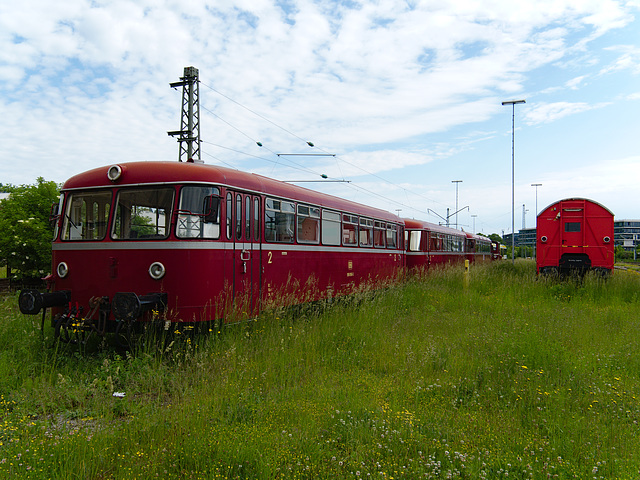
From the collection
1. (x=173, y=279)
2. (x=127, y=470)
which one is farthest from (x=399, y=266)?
(x=127, y=470)

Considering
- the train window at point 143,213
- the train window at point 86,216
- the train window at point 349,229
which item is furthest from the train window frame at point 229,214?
the train window at point 349,229

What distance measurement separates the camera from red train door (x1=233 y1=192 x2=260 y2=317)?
7.55m

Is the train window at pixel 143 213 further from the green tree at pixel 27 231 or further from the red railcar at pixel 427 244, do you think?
the red railcar at pixel 427 244

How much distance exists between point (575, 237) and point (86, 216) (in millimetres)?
14849

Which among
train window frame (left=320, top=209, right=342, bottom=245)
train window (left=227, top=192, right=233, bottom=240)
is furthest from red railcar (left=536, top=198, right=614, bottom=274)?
train window (left=227, top=192, right=233, bottom=240)

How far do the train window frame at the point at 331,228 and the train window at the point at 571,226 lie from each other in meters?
8.84

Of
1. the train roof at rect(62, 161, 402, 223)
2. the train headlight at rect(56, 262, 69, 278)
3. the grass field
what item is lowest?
the grass field

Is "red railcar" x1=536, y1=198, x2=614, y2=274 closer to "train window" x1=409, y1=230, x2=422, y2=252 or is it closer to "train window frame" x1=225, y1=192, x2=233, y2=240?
"train window" x1=409, y1=230, x2=422, y2=252

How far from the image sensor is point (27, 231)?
13.5 metres

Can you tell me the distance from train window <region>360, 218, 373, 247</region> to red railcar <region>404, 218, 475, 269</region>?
18.9ft

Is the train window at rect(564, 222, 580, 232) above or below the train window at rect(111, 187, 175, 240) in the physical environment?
above

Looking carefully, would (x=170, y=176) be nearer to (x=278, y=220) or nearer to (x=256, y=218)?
(x=256, y=218)

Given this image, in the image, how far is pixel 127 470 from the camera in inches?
138

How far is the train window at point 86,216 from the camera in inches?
286
